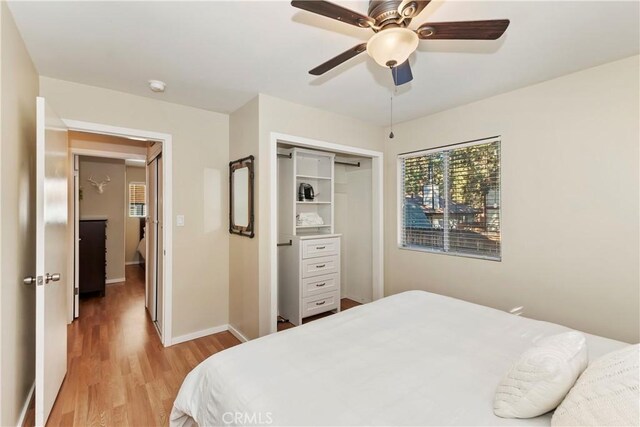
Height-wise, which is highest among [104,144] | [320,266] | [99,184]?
[104,144]

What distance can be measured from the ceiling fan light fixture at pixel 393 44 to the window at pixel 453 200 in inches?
72.3

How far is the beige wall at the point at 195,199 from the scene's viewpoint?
8.99 feet

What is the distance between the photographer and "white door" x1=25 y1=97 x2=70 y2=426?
1627 millimetres

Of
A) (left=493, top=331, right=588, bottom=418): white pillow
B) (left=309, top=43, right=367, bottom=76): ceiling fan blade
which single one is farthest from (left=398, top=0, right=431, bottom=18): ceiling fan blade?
(left=493, top=331, right=588, bottom=418): white pillow

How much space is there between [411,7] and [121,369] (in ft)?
10.3

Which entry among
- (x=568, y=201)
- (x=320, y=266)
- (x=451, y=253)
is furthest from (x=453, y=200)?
(x=320, y=266)

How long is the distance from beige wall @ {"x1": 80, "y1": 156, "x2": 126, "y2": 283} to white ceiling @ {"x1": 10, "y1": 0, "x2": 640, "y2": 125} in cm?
330

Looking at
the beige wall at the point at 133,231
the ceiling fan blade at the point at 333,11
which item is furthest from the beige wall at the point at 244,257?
the beige wall at the point at 133,231


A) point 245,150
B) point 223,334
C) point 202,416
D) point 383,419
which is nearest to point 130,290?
point 223,334

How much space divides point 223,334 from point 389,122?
301cm

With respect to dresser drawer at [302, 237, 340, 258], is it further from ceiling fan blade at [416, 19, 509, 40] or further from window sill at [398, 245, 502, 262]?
ceiling fan blade at [416, 19, 509, 40]

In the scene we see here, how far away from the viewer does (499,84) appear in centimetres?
245

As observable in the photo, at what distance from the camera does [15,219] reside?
1.63 metres

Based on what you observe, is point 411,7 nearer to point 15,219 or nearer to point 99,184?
point 15,219
